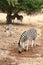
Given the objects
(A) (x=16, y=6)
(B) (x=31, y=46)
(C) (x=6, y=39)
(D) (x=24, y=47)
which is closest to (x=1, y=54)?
(D) (x=24, y=47)

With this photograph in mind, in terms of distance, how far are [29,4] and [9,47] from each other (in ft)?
36.1

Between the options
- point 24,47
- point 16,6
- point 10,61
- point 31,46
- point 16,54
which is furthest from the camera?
point 16,6

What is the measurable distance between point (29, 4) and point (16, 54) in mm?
12457

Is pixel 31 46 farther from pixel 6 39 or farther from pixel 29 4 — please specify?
pixel 29 4

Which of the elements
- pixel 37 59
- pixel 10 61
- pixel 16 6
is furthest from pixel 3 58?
pixel 16 6

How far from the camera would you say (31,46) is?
13109 millimetres

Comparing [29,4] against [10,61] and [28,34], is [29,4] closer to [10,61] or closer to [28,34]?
[28,34]

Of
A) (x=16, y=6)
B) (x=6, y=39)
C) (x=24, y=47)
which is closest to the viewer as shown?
(x=24, y=47)

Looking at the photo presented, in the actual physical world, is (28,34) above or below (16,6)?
above

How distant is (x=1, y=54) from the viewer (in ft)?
37.3

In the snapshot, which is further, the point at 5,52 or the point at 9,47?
the point at 9,47

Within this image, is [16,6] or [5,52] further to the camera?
[16,6]

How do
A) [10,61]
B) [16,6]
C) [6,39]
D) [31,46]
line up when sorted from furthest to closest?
[16,6] < [6,39] < [31,46] < [10,61]

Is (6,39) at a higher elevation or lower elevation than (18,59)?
lower
